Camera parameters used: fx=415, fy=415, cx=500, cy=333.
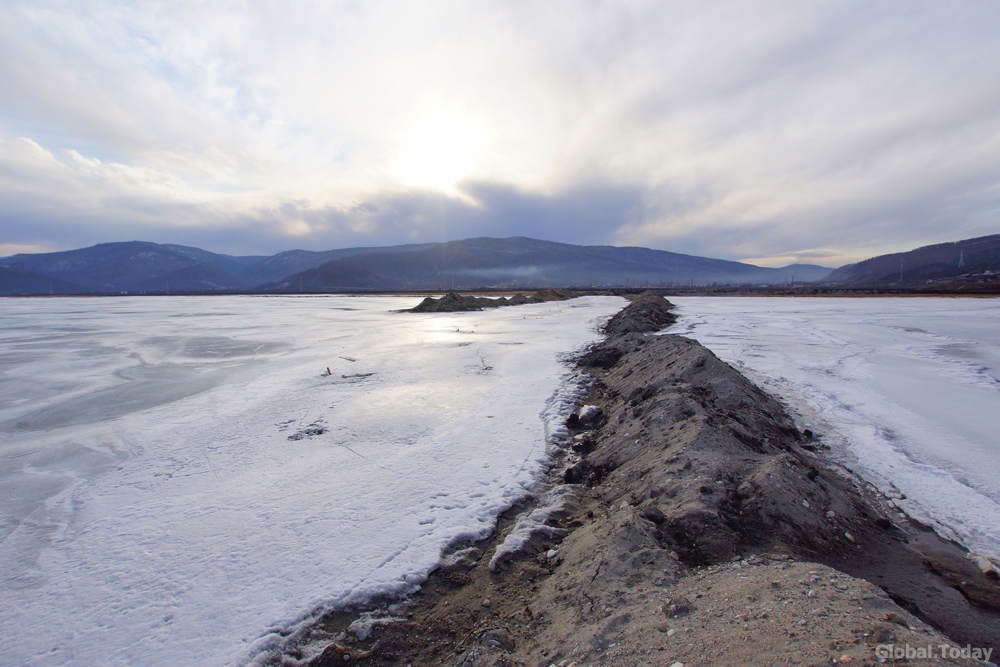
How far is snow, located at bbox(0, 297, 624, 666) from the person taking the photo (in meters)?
2.69

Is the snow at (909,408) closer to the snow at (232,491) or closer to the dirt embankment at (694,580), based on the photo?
the dirt embankment at (694,580)

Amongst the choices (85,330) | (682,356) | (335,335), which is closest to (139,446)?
(682,356)

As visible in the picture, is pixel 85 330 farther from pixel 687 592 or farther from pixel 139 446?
pixel 687 592

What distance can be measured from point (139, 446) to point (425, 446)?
3750 mm

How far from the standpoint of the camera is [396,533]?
11.5ft

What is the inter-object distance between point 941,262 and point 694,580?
19166 centimetres

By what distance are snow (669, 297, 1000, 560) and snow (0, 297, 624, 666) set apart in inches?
139

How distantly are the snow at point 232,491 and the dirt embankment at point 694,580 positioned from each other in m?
0.43

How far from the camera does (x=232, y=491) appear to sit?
422cm

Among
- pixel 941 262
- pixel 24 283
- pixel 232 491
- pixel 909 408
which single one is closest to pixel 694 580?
pixel 232 491

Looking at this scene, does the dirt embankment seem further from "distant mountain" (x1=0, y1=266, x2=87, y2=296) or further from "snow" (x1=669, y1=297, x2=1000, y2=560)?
"distant mountain" (x1=0, y1=266, x2=87, y2=296)

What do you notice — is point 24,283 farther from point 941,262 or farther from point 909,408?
point 941,262

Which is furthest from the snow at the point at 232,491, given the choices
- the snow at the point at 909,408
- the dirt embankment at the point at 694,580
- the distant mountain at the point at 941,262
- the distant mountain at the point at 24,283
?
the distant mountain at the point at 24,283

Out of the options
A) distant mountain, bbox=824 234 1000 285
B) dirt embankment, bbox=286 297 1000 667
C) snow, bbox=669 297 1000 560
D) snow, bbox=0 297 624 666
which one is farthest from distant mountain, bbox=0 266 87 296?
distant mountain, bbox=824 234 1000 285
